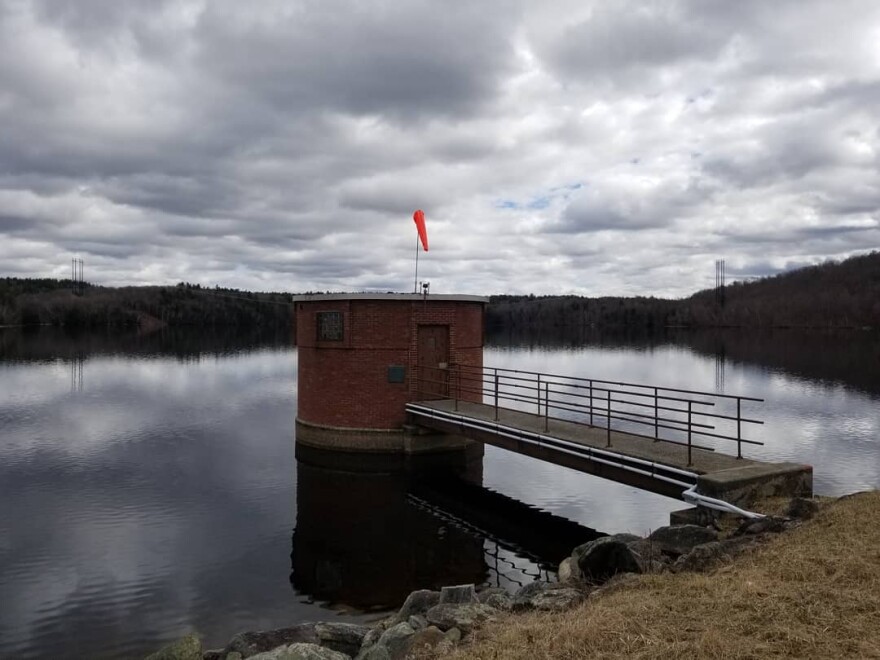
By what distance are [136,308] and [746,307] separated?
129 meters

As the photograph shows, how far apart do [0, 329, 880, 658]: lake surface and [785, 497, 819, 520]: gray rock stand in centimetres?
401

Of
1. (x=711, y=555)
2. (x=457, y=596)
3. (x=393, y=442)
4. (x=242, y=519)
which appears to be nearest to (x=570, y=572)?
(x=457, y=596)

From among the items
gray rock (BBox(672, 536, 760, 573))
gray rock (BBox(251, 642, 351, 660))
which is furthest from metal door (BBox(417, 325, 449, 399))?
gray rock (BBox(251, 642, 351, 660))

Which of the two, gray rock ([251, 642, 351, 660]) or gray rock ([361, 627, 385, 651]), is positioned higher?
gray rock ([251, 642, 351, 660])

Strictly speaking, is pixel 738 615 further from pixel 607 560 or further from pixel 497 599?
pixel 497 599

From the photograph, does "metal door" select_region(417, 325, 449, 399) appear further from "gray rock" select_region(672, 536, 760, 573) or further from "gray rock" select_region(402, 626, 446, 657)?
"gray rock" select_region(402, 626, 446, 657)

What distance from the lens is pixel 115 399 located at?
29.6 metres

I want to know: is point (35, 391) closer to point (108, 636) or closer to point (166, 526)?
point (166, 526)

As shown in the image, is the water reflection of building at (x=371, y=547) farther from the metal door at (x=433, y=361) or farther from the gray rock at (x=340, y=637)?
the metal door at (x=433, y=361)

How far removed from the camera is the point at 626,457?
11375 mm

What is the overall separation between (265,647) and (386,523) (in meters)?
5.86

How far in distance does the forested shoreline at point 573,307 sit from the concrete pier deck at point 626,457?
108 m

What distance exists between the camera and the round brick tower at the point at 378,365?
18.0 m

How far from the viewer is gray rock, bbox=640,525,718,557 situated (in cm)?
777
